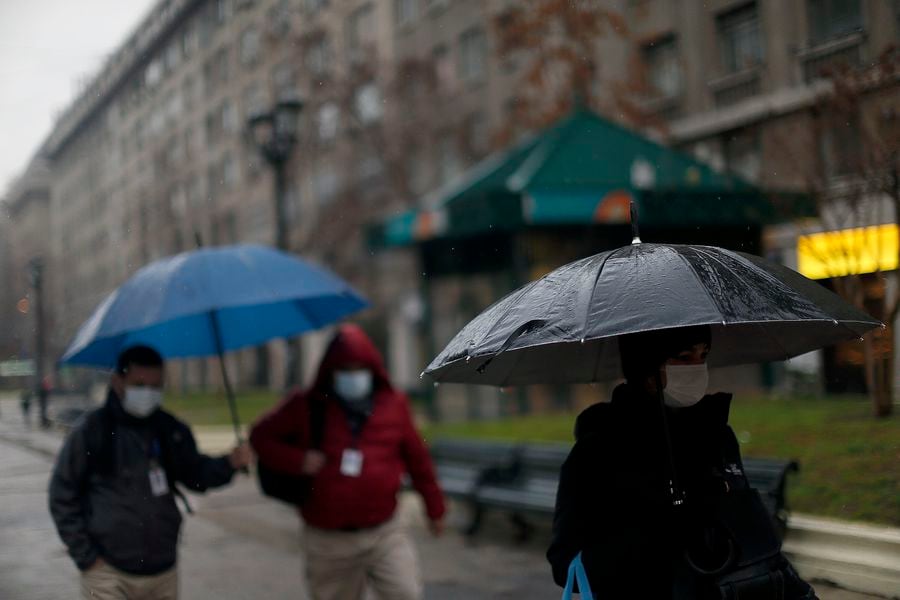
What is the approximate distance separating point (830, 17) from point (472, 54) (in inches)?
541

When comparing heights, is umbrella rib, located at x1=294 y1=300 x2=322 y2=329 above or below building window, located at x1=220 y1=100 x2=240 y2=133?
below

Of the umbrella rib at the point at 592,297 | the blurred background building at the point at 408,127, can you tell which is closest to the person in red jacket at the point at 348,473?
the blurred background building at the point at 408,127

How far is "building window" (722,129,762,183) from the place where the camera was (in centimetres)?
2150

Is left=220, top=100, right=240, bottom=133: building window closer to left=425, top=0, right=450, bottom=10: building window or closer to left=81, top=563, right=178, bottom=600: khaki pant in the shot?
left=425, top=0, right=450, bottom=10: building window

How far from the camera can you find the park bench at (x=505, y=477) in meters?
8.99

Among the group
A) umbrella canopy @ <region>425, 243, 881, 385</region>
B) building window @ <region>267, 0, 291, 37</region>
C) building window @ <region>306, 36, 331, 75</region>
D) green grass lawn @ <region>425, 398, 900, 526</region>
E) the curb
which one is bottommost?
the curb

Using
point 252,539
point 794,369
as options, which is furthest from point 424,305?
point 252,539

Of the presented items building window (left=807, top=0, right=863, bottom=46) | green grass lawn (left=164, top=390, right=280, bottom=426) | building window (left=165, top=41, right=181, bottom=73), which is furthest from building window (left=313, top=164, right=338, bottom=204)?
building window (left=807, top=0, right=863, bottom=46)

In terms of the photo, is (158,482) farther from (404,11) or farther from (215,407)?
(404,11)

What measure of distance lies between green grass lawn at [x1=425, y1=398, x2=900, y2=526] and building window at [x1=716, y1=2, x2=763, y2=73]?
34.1 feet

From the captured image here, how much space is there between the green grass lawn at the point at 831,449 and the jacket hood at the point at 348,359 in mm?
3872

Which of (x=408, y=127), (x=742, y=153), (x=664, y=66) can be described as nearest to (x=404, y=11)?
(x=408, y=127)

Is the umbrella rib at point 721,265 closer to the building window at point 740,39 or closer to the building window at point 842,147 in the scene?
the building window at point 842,147

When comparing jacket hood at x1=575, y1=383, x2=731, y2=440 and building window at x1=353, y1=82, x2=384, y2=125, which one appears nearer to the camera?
jacket hood at x1=575, y1=383, x2=731, y2=440
